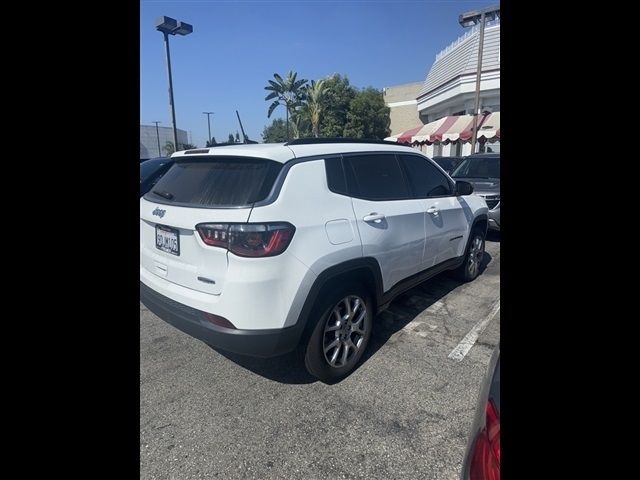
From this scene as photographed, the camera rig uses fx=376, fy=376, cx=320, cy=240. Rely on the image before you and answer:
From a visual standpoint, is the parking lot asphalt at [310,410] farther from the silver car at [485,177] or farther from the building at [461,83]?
the building at [461,83]

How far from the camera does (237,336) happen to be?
237cm

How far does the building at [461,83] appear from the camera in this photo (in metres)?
25.5

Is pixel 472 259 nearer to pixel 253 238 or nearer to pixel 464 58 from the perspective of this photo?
pixel 253 238

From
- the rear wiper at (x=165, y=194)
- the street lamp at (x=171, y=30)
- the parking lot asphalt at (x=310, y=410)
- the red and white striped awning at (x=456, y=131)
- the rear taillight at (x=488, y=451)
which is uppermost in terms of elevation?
the street lamp at (x=171, y=30)

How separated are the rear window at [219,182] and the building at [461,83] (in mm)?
21551

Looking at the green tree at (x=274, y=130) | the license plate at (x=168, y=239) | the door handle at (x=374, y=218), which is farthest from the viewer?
the green tree at (x=274, y=130)

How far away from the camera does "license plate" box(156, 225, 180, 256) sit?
2.61 metres

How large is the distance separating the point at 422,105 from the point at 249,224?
38.3 metres

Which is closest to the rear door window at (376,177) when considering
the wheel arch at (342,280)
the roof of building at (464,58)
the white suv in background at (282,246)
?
the white suv in background at (282,246)

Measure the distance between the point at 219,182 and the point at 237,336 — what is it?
42.0 inches

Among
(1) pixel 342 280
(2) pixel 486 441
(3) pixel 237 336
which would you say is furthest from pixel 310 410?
(2) pixel 486 441

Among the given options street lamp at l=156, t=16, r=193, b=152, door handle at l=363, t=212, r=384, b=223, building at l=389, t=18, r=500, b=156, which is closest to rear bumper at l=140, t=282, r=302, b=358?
door handle at l=363, t=212, r=384, b=223

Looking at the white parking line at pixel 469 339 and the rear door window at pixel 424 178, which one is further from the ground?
the rear door window at pixel 424 178
